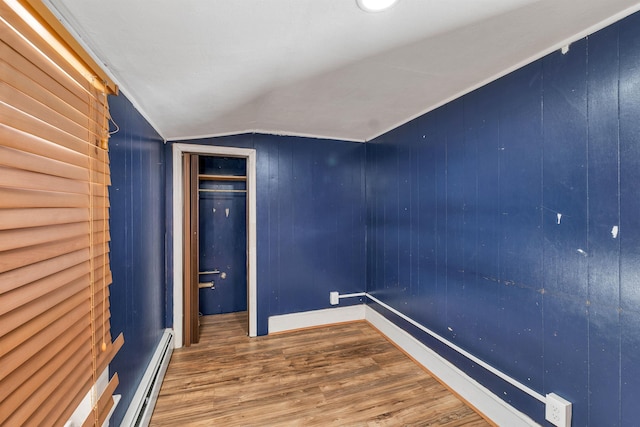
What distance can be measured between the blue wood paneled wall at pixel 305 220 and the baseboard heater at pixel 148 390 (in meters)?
0.56

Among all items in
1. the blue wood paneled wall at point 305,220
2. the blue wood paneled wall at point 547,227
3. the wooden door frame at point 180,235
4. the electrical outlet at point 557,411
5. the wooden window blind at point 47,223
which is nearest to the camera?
the wooden window blind at point 47,223

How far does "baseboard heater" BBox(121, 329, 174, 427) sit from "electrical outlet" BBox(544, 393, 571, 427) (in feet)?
7.10

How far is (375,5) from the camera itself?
3.06ft

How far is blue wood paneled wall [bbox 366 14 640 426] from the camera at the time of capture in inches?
43.6

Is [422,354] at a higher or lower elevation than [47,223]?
lower

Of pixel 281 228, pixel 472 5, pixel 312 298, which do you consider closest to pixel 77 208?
pixel 472 5

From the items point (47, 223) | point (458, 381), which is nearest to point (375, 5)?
point (47, 223)

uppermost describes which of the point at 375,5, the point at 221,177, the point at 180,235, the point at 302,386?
the point at 375,5

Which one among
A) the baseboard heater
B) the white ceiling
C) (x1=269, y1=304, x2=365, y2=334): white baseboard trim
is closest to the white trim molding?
(x1=269, y1=304, x2=365, y2=334): white baseboard trim

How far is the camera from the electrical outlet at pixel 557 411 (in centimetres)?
127

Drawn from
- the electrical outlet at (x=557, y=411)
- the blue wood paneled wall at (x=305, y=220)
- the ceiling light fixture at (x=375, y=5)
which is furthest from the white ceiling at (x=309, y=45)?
the electrical outlet at (x=557, y=411)

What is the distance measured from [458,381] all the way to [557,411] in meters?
0.64

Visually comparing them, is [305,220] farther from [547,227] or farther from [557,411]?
[557,411]

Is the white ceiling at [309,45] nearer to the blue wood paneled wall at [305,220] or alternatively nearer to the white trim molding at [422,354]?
the blue wood paneled wall at [305,220]
